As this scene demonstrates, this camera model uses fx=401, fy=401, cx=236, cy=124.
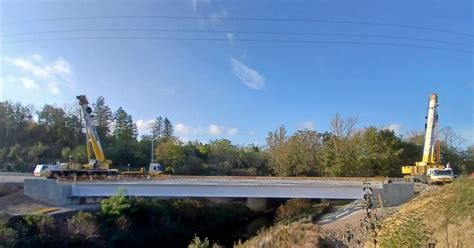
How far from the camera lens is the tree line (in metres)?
55.6

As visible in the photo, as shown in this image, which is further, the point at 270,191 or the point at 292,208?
the point at 292,208

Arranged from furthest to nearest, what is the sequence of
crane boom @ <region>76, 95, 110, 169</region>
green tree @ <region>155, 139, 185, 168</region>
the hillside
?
green tree @ <region>155, 139, 185, 168</region> < crane boom @ <region>76, 95, 110, 169</region> < the hillside

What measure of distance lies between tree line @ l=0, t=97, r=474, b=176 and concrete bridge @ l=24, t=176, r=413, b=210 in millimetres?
19487

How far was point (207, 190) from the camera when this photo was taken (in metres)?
36.2

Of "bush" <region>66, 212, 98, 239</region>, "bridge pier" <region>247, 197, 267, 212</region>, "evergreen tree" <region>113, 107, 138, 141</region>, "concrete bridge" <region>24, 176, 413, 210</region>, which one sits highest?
"evergreen tree" <region>113, 107, 138, 141</region>

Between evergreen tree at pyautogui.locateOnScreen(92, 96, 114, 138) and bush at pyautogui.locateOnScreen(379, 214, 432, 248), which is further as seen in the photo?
evergreen tree at pyautogui.locateOnScreen(92, 96, 114, 138)

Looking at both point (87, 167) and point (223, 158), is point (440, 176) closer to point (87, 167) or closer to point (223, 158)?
point (87, 167)

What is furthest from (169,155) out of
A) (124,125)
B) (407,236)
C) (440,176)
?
(407,236)

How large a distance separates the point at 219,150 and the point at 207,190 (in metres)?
49.5

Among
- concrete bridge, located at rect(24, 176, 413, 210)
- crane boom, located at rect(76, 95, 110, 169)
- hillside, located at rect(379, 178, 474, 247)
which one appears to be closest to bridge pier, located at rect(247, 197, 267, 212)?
concrete bridge, located at rect(24, 176, 413, 210)

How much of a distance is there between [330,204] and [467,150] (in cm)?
4848

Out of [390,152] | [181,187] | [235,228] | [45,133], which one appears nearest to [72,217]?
[181,187]

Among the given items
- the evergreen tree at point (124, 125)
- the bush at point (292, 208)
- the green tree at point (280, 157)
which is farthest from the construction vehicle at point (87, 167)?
the evergreen tree at point (124, 125)

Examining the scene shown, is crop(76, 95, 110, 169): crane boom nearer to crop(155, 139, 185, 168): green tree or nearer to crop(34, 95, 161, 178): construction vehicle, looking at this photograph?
crop(34, 95, 161, 178): construction vehicle
